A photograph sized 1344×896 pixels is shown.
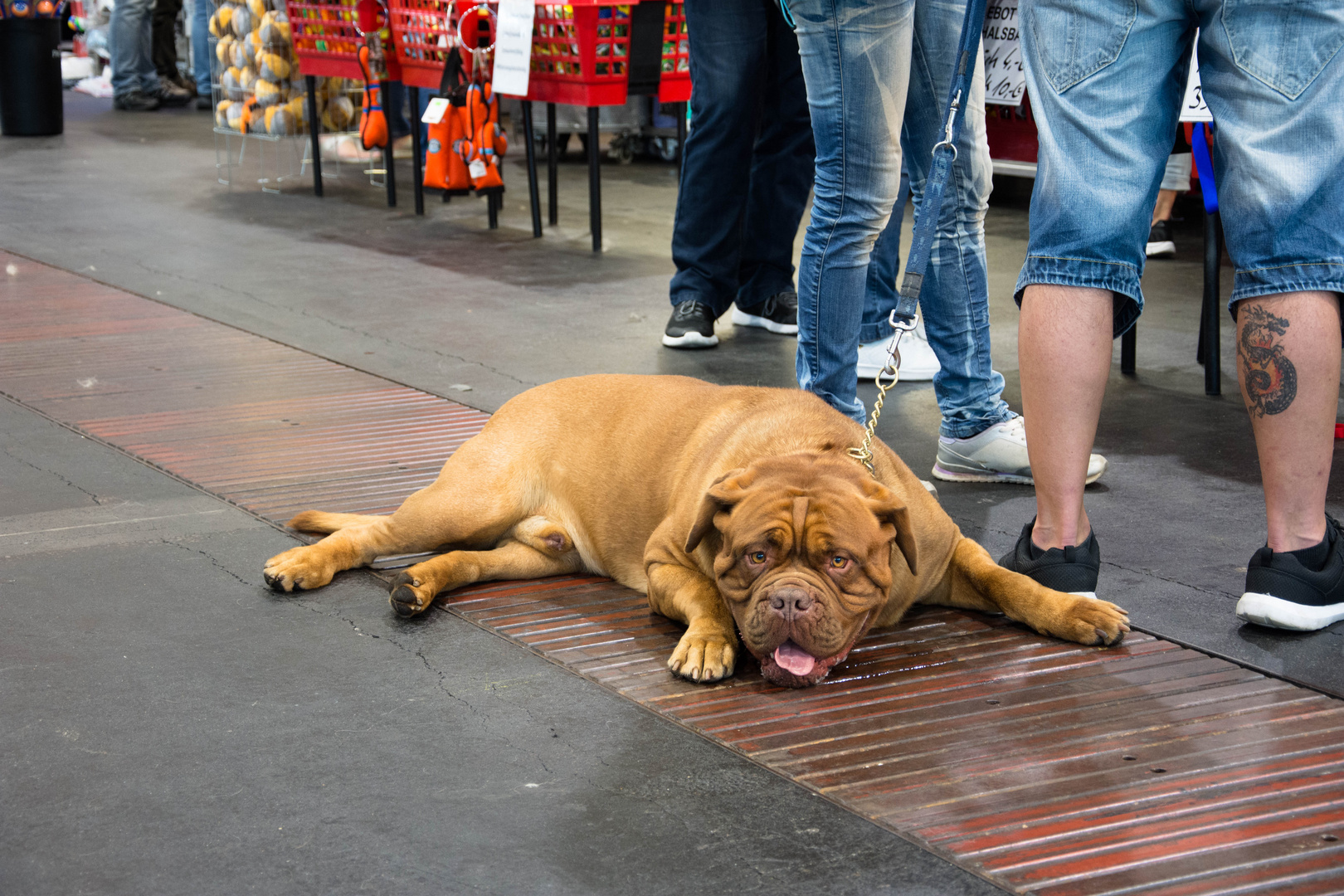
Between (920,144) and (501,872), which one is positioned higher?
(920,144)

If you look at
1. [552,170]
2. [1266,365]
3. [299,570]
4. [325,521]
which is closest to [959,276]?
[1266,365]

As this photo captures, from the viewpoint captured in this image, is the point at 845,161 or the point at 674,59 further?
the point at 674,59

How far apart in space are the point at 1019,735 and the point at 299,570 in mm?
1518

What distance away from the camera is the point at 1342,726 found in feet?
7.39

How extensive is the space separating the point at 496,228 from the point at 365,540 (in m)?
5.32

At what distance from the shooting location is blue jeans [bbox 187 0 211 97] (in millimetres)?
14133

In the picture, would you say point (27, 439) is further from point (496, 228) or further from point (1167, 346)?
point (496, 228)

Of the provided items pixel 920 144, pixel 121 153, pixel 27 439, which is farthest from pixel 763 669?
pixel 121 153

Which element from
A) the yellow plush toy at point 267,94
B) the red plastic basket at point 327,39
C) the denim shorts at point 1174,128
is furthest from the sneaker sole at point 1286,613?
the yellow plush toy at point 267,94

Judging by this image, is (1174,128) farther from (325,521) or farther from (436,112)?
(436,112)

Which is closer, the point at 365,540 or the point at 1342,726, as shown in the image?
the point at 1342,726

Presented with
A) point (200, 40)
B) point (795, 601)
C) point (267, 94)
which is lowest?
point (795, 601)

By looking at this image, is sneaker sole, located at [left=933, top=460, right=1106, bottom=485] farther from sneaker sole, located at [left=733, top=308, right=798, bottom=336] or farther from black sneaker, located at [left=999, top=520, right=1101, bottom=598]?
sneaker sole, located at [left=733, top=308, right=798, bottom=336]

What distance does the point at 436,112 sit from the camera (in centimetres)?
757
